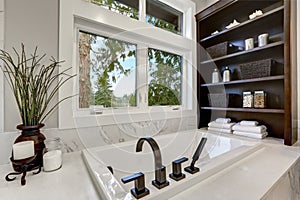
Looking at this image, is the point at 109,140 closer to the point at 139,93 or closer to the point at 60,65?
the point at 139,93

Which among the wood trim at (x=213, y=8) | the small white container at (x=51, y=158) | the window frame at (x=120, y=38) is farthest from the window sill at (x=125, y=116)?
the wood trim at (x=213, y=8)

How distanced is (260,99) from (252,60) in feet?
1.68

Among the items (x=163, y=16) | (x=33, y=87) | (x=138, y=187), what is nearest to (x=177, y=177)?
(x=138, y=187)

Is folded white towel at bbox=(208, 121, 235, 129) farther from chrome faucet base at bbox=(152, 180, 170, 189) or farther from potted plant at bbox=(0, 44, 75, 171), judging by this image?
potted plant at bbox=(0, 44, 75, 171)

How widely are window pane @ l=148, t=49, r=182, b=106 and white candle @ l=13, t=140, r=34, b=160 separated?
117 cm

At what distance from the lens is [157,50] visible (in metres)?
1.96

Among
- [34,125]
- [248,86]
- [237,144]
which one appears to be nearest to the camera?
[34,125]

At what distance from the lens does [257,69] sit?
5.43 ft

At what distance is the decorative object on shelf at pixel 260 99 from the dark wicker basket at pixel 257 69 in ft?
0.60

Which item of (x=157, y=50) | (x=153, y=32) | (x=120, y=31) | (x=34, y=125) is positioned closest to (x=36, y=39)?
(x=34, y=125)

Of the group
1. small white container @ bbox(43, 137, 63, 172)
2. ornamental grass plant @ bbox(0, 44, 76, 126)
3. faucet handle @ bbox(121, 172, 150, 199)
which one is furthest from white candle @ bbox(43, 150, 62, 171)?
faucet handle @ bbox(121, 172, 150, 199)

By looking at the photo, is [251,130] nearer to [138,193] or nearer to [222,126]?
[222,126]

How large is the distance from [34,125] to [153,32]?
1.37 meters

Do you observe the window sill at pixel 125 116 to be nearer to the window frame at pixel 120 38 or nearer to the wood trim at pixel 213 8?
the window frame at pixel 120 38
